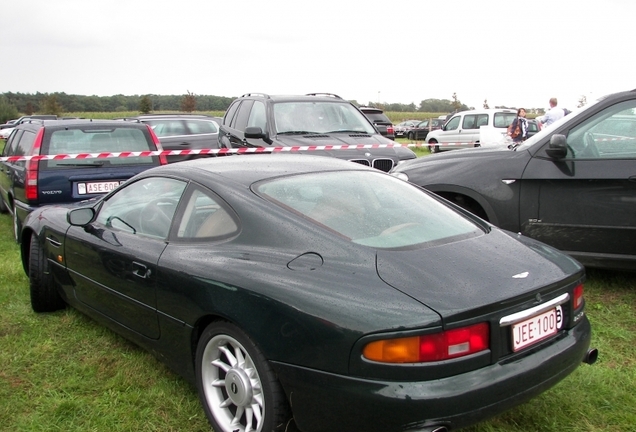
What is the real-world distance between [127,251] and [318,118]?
236 inches

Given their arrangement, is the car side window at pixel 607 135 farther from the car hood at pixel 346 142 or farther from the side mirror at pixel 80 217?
the side mirror at pixel 80 217

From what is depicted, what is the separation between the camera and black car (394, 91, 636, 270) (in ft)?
15.0

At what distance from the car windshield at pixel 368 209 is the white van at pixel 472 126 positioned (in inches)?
603

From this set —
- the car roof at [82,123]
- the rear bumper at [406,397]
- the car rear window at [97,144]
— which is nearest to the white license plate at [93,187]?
the car rear window at [97,144]

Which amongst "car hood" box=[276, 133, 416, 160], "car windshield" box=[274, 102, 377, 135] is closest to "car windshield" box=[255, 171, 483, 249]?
"car hood" box=[276, 133, 416, 160]

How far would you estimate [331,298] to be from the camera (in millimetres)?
2363

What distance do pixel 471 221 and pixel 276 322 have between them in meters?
1.48

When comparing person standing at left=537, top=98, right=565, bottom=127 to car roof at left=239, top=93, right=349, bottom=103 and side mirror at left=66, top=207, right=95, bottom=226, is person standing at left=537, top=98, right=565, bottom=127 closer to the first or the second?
car roof at left=239, top=93, right=349, bottom=103

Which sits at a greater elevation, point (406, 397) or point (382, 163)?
point (382, 163)

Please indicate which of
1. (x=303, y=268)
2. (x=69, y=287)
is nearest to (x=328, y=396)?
(x=303, y=268)

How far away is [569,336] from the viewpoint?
275 centimetres

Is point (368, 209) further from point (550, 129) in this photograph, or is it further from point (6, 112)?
point (6, 112)

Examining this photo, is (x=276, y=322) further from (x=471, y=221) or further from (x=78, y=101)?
(x=78, y=101)

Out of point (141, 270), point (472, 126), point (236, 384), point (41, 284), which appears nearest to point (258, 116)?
point (41, 284)
